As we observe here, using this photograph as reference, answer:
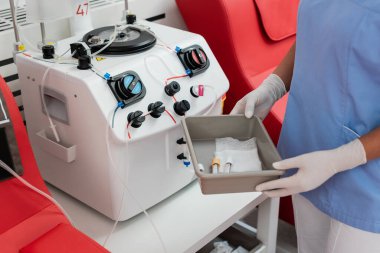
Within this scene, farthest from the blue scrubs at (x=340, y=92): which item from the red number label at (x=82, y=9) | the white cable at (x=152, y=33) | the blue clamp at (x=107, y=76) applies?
the red number label at (x=82, y=9)

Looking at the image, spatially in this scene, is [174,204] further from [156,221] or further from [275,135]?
[275,135]

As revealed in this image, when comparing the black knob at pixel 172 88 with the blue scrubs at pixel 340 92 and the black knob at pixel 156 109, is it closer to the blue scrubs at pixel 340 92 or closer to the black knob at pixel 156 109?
the black knob at pixel 156 109

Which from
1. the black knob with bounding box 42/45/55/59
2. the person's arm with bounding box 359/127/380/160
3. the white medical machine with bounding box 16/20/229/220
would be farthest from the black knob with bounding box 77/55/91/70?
the person's arm with bounding box 359/127/380/160

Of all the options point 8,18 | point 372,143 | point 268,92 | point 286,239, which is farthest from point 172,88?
point 286,239

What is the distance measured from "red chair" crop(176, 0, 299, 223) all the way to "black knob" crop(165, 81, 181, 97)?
2.17ft

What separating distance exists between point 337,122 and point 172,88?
0.45 m

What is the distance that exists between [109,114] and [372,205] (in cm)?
69

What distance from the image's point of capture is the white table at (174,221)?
4.31ft

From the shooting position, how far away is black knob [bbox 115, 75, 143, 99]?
124 centimetres

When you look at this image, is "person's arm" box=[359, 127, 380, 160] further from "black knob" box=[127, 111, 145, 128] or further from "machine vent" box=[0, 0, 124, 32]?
"machine vent" box=[0, 0, 124, 32]

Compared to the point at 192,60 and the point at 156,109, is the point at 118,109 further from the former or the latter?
the point at 192,60

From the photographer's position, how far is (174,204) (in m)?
1.47

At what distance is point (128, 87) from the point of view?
4.09 feet

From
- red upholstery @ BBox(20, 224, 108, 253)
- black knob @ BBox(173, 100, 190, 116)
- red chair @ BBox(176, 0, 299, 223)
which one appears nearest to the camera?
red upholstery @ BBox(20, 224, 108, 253)
